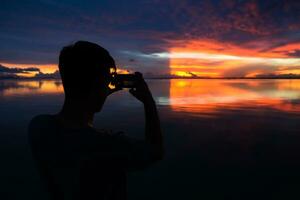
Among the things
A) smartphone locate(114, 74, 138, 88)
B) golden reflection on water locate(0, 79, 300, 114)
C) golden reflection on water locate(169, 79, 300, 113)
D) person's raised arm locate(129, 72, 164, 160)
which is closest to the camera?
person's raised arm locate(129, 72, 164, 160)

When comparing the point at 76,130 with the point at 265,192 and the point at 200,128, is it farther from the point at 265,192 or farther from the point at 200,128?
the point at 200,128

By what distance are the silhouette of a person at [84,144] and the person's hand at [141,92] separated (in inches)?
8.7

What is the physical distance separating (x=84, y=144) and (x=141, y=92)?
1.71ft

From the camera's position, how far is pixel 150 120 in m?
1.69

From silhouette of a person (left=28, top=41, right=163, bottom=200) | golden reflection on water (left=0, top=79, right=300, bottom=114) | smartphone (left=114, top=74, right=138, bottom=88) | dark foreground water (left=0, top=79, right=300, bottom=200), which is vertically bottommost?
dark foreground water (left=0, top=79, right=300, bottom=200)

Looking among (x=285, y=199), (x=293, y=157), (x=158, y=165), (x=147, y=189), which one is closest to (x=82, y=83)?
(x=147, y=189)

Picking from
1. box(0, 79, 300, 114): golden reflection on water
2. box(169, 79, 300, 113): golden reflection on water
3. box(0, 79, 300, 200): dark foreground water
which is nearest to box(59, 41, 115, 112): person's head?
box(0, 79, 300, 200): dark foreground water

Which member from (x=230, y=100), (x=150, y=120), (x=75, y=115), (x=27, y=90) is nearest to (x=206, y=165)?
(x=150, y=120)

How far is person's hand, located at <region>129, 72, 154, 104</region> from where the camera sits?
173cm

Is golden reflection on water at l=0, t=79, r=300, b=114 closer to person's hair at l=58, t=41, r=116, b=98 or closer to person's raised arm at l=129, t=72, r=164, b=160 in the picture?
person's raised arm at l=129, t=72, r=164, b=160

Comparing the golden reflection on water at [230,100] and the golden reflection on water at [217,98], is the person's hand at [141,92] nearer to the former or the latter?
the golden reflection on water at [217,98]

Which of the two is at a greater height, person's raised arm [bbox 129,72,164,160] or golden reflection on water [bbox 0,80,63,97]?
person's raised arm [bbox 129,72,164,160]

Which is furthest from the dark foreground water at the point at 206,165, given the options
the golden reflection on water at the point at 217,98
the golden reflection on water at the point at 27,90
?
the golden reflection on water at the point at 27,90

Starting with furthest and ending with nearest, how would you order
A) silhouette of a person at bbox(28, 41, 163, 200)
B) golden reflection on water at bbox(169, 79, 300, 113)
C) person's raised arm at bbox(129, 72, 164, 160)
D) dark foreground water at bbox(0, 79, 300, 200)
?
1. golden reflection on water at bbox(169, 79, 300, 113)
2. dark foreground water at bbox(0, 79, 300, 200)
3. person's raised arm at bbox(129, 72, 164, 160)
4. silhouette of a person at bbox(28, 41, 163, 200)
